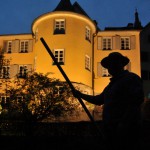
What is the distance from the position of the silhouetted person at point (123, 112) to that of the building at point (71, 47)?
1067 inches

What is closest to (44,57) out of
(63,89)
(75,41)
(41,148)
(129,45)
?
(75,41)

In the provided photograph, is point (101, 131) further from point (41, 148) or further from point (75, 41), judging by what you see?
point (75, 41)

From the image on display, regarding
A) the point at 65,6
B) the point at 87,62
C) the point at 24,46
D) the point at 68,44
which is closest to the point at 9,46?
the point at 24,46

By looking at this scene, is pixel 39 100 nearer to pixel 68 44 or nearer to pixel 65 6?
pixel 68 44

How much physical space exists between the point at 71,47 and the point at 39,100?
12118 mm

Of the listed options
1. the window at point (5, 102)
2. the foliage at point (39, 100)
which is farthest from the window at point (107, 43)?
Result: the window at point (5, 102)

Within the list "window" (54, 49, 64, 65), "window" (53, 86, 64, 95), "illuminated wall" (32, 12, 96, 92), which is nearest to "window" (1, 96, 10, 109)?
"window" (53, 86, 64, 95)

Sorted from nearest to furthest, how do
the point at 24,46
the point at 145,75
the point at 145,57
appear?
the point at 24,46 < the point at 145,75 < the point at 145,57

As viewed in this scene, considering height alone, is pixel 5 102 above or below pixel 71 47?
below

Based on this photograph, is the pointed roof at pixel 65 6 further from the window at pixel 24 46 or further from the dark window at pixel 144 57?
the dark window at pixel 144 57

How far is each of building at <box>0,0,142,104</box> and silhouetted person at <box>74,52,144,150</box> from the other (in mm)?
27110

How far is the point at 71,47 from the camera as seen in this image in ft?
108

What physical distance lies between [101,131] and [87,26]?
103ft

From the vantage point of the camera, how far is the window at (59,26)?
33562 millimetres
